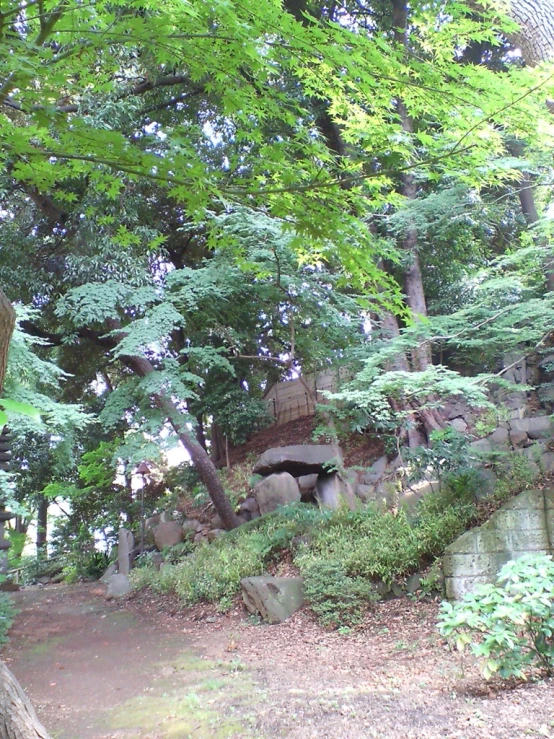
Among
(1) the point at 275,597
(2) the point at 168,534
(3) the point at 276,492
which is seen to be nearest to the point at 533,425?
(3) the point at 276,492

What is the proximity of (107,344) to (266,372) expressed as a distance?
4.16 meters

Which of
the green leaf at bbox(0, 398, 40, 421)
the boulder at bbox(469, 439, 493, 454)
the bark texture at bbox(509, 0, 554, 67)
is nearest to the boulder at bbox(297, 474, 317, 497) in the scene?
the boulder at bbox(469, 439, 493, 454)

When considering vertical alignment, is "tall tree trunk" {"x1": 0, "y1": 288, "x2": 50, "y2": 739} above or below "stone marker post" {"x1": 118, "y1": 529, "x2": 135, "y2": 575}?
above

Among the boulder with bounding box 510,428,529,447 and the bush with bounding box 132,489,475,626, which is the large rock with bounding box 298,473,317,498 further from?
the boulder with bounding box 510,428,529,447

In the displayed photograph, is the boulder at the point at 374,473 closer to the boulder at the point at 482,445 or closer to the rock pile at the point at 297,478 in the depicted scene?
the rock pile at the point at 297,478

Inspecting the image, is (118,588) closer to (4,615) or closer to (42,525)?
(4,615)

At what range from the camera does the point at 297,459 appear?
9594 mm

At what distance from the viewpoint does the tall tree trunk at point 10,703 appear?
1644 mm

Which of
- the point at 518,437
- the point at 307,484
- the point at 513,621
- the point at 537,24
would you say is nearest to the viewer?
the point at 513,621

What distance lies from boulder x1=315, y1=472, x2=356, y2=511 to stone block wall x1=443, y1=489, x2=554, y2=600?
2.59 meters

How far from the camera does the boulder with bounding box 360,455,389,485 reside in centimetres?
934

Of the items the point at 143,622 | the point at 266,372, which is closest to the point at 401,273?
the point at 266,372

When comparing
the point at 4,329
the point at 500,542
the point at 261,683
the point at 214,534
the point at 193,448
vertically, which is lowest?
the point at 261,683

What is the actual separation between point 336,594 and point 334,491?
2900 mm
